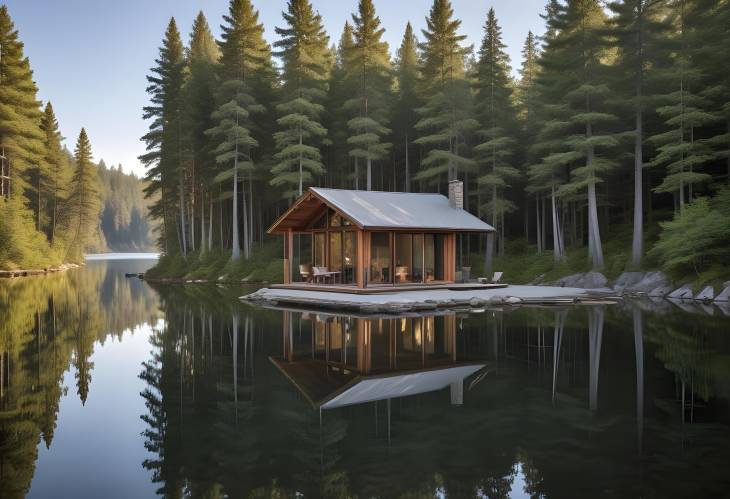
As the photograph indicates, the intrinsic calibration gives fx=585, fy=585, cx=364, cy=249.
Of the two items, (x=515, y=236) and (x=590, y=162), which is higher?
(x=590, y=162)

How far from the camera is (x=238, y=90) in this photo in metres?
34.8

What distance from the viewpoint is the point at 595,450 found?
5.74 m

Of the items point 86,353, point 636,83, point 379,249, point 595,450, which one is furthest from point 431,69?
point 595,450

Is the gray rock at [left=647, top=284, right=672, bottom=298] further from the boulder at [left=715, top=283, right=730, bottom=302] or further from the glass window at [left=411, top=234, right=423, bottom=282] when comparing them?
the glass window at [left=411, top=234, right=423, bottom=282]

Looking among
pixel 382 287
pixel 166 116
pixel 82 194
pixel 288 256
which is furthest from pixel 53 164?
pixel 382 287

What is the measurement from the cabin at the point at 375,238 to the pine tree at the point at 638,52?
22.6 ft

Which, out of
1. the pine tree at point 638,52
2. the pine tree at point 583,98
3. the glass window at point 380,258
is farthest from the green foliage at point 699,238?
the glass window at point 380,258

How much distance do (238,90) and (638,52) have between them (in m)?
21.6

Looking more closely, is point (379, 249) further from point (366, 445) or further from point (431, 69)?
point (366, 445)

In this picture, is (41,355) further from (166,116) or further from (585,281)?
(166,116)

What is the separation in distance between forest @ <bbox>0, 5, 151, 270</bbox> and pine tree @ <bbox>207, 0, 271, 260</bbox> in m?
14.9

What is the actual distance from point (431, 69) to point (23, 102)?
95.1 ft

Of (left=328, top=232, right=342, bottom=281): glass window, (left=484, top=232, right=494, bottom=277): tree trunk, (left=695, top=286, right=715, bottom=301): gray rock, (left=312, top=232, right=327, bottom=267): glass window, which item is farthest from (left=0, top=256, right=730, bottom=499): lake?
(left=484, top=232, right=494, bottom=277): tree trunk

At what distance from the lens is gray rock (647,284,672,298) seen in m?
23.2
